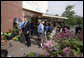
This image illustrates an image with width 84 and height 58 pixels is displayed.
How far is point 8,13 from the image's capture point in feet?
21.5

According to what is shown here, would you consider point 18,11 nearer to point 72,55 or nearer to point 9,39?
point 9,39

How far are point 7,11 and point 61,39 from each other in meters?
4.81

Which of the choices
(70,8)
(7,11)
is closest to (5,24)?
(7,11)

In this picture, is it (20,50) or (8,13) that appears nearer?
(20,50)

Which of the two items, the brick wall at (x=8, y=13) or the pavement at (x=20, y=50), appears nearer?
the pavement at (x=20, y=50)

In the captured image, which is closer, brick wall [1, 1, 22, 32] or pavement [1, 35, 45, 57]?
pavement [1, 35, 45, 57]

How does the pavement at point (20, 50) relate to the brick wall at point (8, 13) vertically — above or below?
below

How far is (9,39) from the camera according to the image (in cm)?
633

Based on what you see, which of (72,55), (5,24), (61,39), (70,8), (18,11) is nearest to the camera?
(72,55)

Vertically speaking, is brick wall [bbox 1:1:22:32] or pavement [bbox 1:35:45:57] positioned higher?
brick wall [bbox 1:1:22:32]

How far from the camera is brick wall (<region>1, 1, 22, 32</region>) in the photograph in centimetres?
616

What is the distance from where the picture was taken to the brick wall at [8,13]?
6164mm

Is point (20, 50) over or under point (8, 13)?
under

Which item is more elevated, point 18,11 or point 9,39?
point 18,11
